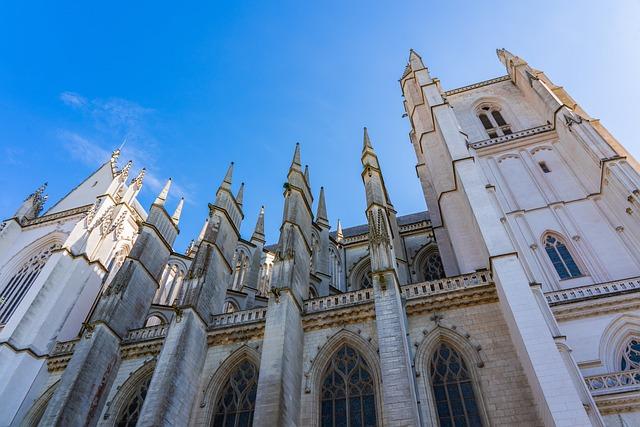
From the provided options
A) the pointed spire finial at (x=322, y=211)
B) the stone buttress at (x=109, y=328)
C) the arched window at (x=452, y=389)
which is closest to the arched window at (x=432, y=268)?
the pointed spire finial at (x=322, y=211)

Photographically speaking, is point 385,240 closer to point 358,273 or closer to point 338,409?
point 338,409

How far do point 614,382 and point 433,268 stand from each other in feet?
34.1

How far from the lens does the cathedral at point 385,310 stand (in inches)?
372

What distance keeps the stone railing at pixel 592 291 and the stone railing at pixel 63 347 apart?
49.1ft

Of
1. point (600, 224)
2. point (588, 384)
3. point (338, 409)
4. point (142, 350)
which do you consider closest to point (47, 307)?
point (142, 350)

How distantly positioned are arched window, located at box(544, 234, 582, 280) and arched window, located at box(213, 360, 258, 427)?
9.58m

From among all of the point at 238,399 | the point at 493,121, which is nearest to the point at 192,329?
the point at 238,399

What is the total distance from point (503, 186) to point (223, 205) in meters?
10.7

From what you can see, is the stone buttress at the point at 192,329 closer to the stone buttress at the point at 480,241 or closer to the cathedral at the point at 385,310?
the cathedral at the point at 385,310

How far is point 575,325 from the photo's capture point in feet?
34.6

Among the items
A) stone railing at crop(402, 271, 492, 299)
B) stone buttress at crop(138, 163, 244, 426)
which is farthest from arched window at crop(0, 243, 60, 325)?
stone railing at crop(402, 271, 492, 299)

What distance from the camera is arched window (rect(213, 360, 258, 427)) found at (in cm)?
1112

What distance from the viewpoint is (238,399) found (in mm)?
11477

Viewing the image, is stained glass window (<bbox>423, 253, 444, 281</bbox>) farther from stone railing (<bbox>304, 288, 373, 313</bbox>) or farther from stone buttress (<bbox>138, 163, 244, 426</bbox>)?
stone buttress (<bbox>138, 163, 244, 426</bbox>)
